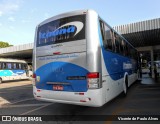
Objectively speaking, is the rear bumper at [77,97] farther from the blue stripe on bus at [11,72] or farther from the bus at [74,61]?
the blue stripe on bus at [11,72]

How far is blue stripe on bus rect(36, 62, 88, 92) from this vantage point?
276 inches

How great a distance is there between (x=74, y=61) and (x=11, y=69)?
24279mm

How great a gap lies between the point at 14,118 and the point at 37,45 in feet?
8.94

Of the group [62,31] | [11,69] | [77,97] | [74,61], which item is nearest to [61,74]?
[74,61]

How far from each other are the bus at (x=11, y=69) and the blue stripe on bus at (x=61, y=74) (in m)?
21.4

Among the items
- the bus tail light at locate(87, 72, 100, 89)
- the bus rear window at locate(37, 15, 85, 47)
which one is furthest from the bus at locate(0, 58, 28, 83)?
the bus tail light at locate(87, 72, 100, 89)

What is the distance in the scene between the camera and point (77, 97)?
276 inches

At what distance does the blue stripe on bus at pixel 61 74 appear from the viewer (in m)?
7.00

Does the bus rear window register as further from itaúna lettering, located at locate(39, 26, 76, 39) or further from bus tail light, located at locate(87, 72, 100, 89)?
bus tail light, located at locate(87, 72, 100, 89)

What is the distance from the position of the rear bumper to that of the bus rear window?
1.72 metres

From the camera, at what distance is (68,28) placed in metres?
7.53

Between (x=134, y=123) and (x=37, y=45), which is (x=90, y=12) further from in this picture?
(x=134, y=123)

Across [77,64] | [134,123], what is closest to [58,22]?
[77,64]

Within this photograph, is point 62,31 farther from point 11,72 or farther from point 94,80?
point 11,72
